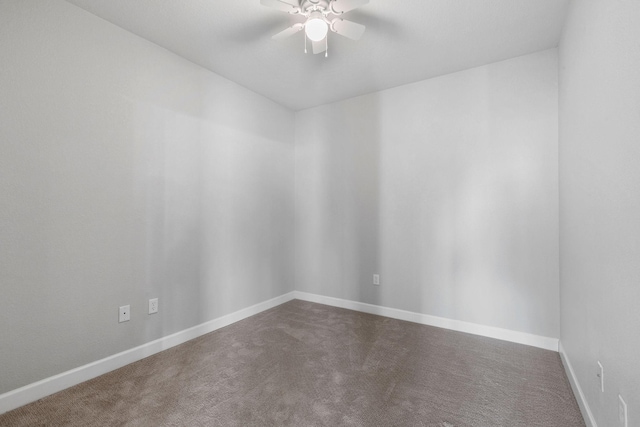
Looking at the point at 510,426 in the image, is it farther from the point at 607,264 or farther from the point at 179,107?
the point at 179,107

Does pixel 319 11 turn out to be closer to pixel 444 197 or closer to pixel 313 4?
pixel 313 4

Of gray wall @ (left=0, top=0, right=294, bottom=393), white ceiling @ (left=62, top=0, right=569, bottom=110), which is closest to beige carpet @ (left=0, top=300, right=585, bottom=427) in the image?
gray wall @ (left=0, top=0, right=294, bottom=393)

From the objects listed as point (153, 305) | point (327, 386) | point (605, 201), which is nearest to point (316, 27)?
point (605, 201)

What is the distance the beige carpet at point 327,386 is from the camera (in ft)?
5.14

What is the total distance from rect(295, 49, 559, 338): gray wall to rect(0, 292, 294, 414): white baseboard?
4.47 ft

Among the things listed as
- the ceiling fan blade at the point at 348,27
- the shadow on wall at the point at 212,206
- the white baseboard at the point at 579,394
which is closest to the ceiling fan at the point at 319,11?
the ceiling fan blade at the point at 348,27

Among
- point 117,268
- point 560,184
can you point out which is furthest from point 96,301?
point 560,184

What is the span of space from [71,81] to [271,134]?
194 cm

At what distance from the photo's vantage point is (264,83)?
120 inches

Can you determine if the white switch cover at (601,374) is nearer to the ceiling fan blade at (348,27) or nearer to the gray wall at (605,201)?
the gray wall at (605,201)

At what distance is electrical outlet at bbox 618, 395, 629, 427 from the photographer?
1.04 m

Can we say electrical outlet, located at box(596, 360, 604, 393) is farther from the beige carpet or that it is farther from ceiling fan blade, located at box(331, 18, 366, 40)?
ceiling fan blade, located at box(331, 18, 366, 40)

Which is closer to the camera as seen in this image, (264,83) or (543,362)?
(543,362)

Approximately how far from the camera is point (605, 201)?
4.01 ft
